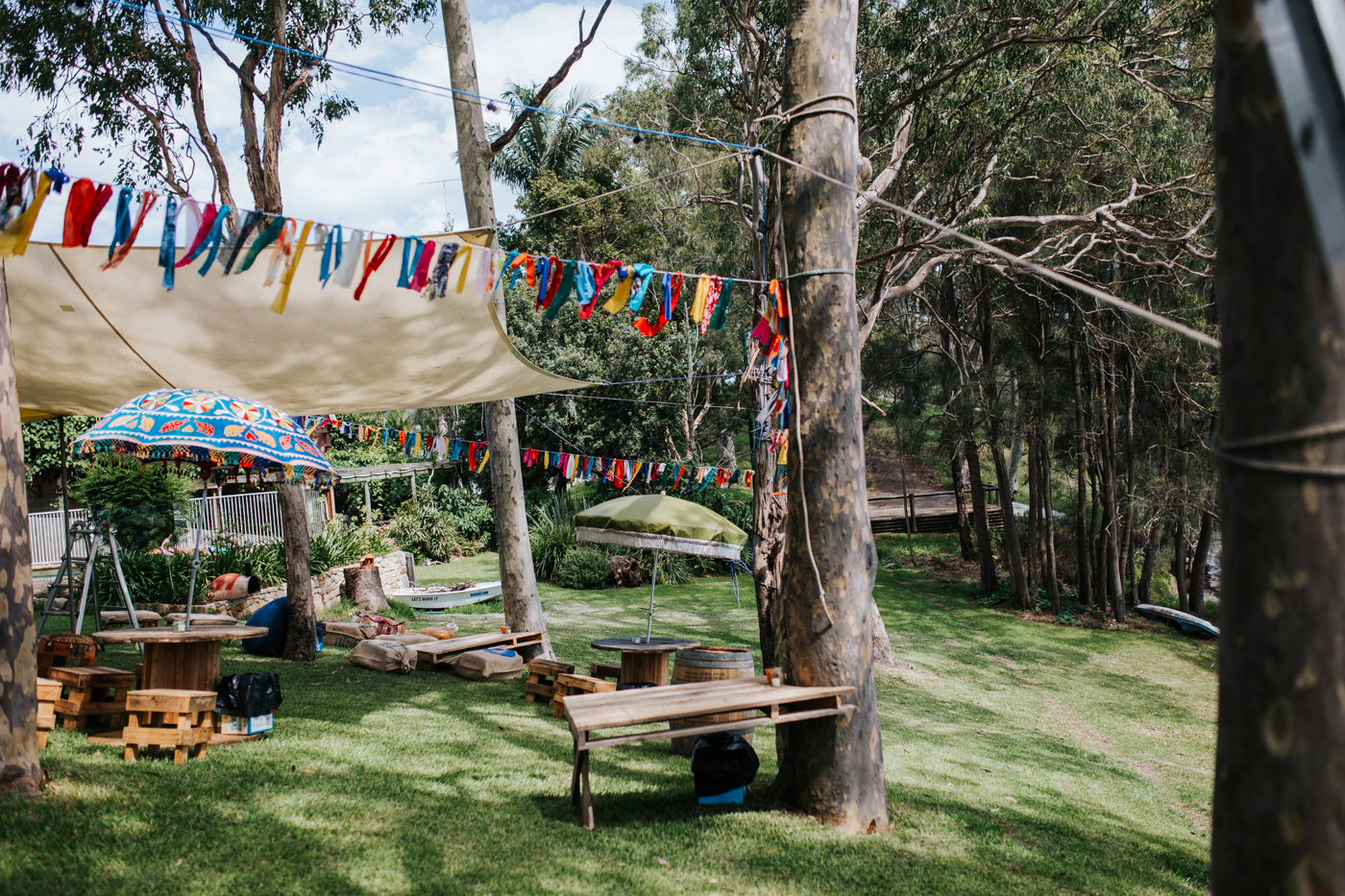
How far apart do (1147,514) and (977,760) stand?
9.97m

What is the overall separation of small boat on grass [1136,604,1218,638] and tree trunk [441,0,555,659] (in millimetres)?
10865

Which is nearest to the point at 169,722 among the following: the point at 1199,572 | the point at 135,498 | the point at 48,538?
the point at 135,498

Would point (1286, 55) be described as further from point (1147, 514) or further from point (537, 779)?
point (1147, 514)

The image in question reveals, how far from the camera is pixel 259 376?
591cm

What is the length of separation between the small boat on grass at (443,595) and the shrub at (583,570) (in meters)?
2.34

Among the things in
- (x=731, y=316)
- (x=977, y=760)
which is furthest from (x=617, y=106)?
(x=977, y=760)

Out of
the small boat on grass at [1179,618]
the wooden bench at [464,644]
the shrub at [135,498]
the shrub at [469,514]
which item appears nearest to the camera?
the wooden bench at [464,644]

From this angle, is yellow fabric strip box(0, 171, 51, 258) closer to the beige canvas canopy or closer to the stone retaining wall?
the beige canvas canopy

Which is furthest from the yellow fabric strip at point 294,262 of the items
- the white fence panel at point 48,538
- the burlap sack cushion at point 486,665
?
the white fence panel at point 48,538

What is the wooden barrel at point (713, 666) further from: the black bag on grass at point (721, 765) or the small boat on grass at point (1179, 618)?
the small boat on grass at point (1179, 618)

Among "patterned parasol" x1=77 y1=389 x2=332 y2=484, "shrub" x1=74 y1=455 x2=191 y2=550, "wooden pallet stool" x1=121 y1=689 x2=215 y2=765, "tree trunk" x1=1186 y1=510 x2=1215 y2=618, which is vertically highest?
"patterned parasol" x1=77 y1=389 x2=332 y2=484

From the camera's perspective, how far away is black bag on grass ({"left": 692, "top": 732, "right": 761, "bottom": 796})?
3.64 m

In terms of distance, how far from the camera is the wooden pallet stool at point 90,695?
413 centimetres

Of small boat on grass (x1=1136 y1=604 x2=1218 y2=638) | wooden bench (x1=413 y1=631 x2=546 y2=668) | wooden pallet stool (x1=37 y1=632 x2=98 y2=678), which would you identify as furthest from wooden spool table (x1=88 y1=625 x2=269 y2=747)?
small boat on grass (x1=1136 y1=604 x2=1218 y2=638)
